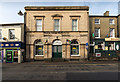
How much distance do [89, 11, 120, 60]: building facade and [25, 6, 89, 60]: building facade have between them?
3885 millimetres

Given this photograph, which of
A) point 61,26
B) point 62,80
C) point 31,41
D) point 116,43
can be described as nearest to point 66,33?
point 61,26

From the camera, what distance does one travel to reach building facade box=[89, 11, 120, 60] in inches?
728

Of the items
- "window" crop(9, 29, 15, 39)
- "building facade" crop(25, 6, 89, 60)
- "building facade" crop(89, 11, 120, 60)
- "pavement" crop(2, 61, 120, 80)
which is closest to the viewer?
"pavement" crop(2, 61, 120, 80)

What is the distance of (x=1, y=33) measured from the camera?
15305 mm

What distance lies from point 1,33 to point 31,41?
6.13 meters

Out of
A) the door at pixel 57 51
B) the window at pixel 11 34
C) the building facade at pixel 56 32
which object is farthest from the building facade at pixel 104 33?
the window at pixel 11 34

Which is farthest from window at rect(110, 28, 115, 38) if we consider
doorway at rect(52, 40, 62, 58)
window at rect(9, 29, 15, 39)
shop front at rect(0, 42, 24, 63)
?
window at rect(9, 29, 15, 39)

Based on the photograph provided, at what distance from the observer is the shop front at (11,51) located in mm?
14523

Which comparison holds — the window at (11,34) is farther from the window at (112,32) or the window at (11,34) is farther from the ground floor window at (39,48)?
the window at (112,32)

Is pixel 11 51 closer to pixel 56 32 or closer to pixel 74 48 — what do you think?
pixel 56 32

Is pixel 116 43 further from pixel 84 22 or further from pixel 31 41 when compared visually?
pixel 31 41

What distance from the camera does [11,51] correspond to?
1459 centimetres

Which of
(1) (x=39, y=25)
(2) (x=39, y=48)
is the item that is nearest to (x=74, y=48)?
(2) (x=39, y=48)

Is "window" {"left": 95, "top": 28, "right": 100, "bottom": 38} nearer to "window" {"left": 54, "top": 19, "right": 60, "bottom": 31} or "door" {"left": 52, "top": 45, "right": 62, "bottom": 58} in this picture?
Answer: "window" {"left": 54, "top": 19, "right": 60, "bottom": 31}
